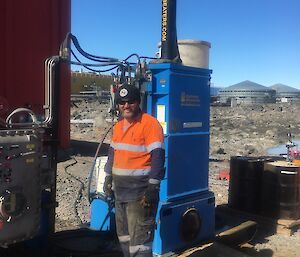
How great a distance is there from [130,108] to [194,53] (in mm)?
1820

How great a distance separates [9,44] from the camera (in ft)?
20.7

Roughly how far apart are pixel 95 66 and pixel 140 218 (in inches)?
71.6

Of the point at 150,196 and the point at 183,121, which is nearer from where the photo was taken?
the point at 150,196

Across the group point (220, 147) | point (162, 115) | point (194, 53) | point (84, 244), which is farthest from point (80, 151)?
point (162, 115)

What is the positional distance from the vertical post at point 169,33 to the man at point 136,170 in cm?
127

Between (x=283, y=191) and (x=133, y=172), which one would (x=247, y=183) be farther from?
(x=133, y=172)

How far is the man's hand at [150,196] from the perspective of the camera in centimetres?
388

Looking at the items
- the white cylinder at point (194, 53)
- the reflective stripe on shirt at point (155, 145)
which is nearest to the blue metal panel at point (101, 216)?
the reflective stripe on shirt at point (155, 145)

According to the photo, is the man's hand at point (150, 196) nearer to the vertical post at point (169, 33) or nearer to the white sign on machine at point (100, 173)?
the white sign on machine at point (100, 173)

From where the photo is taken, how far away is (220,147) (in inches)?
633

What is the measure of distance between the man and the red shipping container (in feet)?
5.58

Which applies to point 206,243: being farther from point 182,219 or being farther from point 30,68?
point 30,68

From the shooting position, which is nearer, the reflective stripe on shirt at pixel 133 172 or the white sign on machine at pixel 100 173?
the reflective stripe on shirt at pixel 133 172

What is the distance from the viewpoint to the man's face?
409 centimetres
